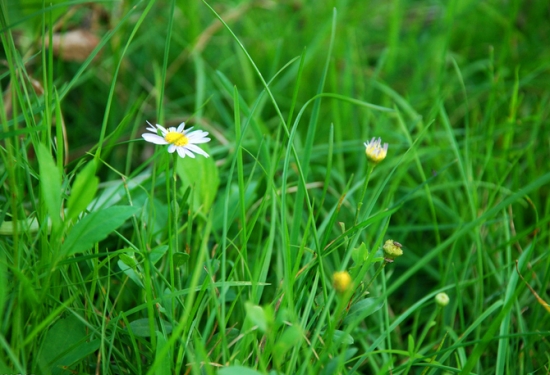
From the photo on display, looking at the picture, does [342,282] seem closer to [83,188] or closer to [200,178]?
[83,188]

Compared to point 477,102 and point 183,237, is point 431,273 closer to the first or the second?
point 183,237

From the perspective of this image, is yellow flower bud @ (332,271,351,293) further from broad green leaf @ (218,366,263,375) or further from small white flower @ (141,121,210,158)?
small white flower @ (141,121,210,158)

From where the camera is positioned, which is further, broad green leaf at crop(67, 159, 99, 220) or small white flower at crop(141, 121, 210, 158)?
small white flower at crop(141, 121, 210, 158)

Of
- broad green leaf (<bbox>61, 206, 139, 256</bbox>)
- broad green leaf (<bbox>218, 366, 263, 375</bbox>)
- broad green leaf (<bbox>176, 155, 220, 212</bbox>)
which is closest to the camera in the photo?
broad green leaf (<bbox>218, 366, 263, 375</bbox>)

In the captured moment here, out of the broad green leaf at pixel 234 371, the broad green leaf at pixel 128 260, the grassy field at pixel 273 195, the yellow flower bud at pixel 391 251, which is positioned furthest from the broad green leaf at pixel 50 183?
the yellow flower bud at pixel 391 251

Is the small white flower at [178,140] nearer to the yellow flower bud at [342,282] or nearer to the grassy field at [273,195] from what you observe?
the grassy field at [273,195]

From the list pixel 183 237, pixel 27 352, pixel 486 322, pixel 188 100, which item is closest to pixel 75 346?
pixel 27 352

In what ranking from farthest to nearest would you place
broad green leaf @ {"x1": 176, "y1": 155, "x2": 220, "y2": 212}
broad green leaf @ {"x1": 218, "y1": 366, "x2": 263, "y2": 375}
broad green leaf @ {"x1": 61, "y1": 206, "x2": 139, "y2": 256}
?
1. broad green leaf @ {"x1": 176, "y1": 155, "x2": 220, "y2": 212}
2. broad green leaf @ {"x1": 61, "y1": 206, "x2": 139, "y2": 256}
3. broad green leaf @ {"x1": 218, "y1": 366, "x2": 263, "y2": 375}

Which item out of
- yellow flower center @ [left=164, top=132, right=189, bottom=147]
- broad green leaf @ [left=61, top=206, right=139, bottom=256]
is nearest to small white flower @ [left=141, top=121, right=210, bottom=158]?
yellow flower center @ [left=164, top=132, right=189, bottom=147]
